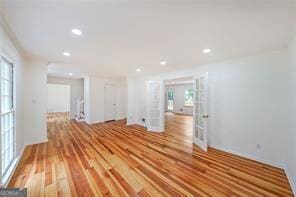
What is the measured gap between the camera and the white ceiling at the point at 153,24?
158cm

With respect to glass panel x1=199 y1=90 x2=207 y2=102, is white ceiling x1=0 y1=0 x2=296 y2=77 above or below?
above

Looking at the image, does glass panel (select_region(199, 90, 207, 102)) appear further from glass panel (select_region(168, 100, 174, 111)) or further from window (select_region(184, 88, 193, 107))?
glass panel (select_region(168, 100, 174, 111))

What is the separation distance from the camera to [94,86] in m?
7.25

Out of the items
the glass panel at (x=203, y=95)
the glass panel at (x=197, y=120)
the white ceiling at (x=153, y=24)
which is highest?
the white ceiling at (x=153, y=24)

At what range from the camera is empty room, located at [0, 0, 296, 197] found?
1749mm

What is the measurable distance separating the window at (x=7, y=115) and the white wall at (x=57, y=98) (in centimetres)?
887

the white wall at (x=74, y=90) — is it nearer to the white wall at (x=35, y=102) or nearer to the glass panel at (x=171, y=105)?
the white wall at (x=35, y=102)

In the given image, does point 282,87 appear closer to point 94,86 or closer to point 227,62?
point 227,62

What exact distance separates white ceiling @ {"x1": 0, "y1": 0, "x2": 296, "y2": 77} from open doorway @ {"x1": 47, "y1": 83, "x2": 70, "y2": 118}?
30.1 ft

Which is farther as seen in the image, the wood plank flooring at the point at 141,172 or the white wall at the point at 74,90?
the white wall at the point at 74,90

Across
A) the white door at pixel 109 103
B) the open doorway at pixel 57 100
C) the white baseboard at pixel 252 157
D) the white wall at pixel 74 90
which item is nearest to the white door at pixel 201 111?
the white baseboard at pixel 252 157

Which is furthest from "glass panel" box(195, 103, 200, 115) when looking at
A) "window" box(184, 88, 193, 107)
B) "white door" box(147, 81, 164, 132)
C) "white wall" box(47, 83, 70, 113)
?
"white wall" box(47, 83, 70, 113)

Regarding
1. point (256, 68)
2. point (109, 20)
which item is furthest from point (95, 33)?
point (256, 68)

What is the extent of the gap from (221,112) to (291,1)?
274 cm
